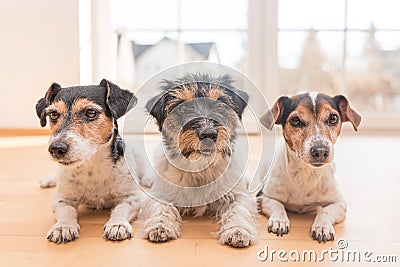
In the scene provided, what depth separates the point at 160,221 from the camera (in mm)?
1906

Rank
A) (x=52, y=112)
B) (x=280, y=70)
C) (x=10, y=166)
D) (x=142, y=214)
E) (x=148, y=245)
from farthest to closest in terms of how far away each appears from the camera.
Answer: (x=280, y=70), (x=10, y=166), (x=142, y=214), (x=52, y=112), (x=148, y=245)

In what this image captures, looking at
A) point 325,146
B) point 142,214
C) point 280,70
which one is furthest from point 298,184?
point 280,70

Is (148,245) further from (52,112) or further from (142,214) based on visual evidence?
(52,112)

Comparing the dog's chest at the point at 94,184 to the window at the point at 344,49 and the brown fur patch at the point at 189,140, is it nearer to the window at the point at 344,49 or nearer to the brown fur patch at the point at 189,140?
the brown fur patch at the point at 189,140

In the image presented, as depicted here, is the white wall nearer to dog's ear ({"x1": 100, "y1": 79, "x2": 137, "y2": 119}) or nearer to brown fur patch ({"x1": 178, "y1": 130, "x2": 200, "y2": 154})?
dog's ear ({"x1": 100, "y1": 79, "x2": 137, "y2": 119})

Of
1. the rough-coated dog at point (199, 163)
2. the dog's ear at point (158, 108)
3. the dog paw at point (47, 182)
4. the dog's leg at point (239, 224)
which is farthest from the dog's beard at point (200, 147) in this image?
the dog paw at point (47, 182)

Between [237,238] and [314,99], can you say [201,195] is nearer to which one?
[237,238]

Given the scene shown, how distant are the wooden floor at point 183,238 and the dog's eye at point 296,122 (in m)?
0.43

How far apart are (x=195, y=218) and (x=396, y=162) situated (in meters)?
2.05

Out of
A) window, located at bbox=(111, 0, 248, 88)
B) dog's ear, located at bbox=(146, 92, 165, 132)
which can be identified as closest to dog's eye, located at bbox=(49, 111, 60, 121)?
dog's ear, located at bbox=(146, 92, 165, 132)

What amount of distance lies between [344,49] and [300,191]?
11.1 feet

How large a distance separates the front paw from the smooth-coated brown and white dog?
39 cm

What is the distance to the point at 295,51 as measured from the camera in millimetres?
5098

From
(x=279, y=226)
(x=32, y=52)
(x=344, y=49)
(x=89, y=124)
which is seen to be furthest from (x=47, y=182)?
(x=344, y=49)
